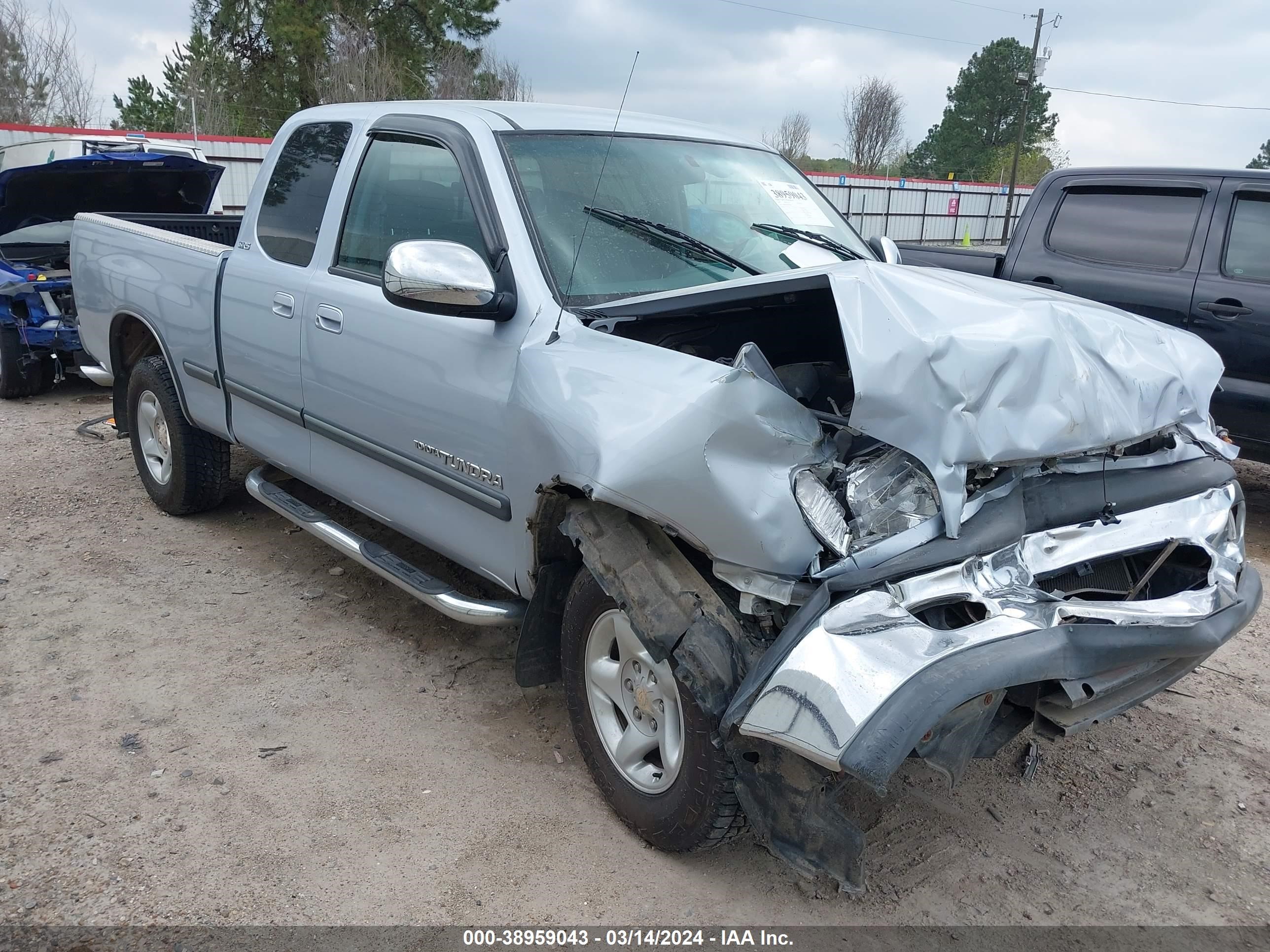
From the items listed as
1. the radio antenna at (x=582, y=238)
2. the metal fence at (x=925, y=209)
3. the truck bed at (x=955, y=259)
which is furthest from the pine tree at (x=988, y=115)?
the radio antenna at (x=582, y=238)

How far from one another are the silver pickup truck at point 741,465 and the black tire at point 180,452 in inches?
59.9

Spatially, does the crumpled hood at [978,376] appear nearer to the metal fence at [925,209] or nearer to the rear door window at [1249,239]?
the rear door window at [1249,239]

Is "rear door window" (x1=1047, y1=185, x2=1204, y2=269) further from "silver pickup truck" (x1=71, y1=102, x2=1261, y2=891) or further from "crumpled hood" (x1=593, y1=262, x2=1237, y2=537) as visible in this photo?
"crumpled hood" (x1=593, y1=262, x2=1237, y2=537)

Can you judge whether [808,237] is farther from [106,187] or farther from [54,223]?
[54,223]

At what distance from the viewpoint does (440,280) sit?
2.89 m

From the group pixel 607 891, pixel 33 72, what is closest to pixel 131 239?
Answer: pixel 607 891

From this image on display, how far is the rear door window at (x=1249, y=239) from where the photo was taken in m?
5.48

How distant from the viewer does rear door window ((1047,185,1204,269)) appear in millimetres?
5793

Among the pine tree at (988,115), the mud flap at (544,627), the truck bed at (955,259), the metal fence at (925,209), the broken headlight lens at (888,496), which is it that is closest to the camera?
the broken headlight lens at (888,496)

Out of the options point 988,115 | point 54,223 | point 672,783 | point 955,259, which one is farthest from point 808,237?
point 988,115

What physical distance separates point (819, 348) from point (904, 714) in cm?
139

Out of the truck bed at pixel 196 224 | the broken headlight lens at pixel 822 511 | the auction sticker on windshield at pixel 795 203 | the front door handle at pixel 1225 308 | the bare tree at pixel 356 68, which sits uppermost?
the bare tree at pixel 356 68

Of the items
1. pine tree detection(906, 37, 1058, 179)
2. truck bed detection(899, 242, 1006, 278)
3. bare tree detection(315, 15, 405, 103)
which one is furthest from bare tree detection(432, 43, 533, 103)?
pine tree detection(906, 37, 1058, 179)

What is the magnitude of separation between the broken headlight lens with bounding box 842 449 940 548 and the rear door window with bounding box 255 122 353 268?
2.55 m
